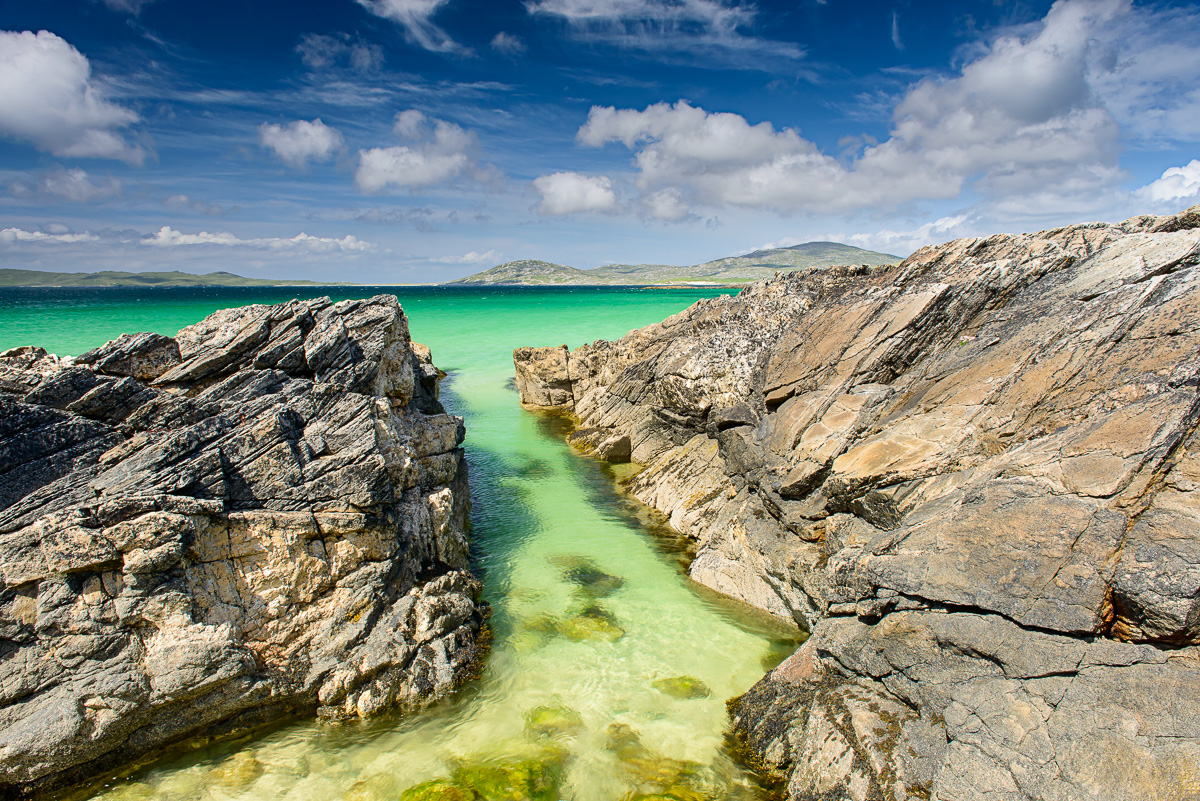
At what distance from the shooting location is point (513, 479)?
23.0 m

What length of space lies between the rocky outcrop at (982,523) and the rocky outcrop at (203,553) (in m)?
7.10

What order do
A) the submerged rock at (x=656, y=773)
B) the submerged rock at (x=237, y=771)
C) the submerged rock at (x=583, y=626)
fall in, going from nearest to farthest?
the submerged rock at (x=656, y=773), the submerged rock at (x=237, y=771), the submerged rock at (x=583, y=626)

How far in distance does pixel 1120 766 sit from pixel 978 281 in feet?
38.9

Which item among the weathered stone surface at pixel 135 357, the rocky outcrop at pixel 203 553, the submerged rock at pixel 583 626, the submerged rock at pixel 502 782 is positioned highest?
the weathered stone surface at pixel 135 357

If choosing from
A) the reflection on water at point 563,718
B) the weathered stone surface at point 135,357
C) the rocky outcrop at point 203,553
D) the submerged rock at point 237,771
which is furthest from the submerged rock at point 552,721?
the weathered stone surface at point 135,357

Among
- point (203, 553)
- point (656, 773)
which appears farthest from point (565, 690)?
point (203, 553)

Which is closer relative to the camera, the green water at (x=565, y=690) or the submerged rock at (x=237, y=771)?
the submerged rock at (x=237, y=771)

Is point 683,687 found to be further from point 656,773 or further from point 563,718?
point 563,718

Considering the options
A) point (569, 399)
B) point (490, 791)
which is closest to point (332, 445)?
point (490, 791)

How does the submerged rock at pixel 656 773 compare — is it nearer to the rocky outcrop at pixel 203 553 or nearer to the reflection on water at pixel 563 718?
the reflection on water at pixel 563 718

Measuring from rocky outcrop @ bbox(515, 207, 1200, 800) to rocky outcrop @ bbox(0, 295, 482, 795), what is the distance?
23.3ft

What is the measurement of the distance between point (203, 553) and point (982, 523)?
1280cm

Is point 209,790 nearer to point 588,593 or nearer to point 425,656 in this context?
point 425,656

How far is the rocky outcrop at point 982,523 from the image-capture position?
21.5 ft
